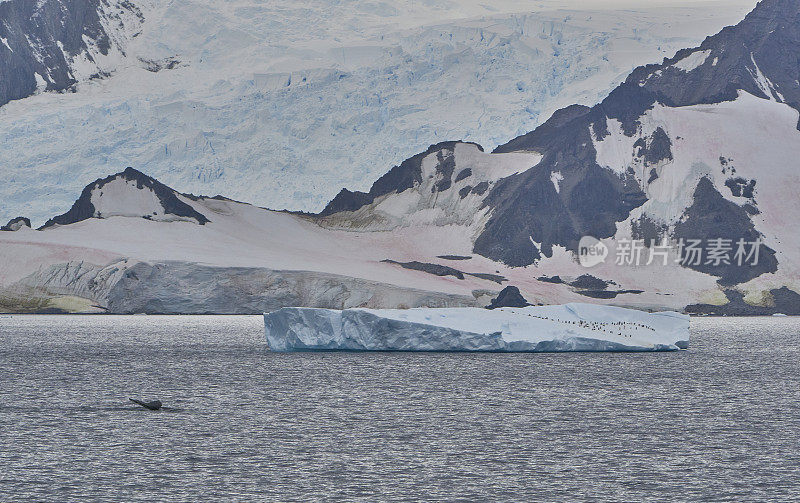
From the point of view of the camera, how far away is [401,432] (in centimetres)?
4325

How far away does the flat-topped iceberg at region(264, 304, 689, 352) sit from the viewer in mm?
82688

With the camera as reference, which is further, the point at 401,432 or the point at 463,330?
the point at 463,330

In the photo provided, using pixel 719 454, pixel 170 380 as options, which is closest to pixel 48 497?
pixel 719 454

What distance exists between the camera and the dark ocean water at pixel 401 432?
104 ft

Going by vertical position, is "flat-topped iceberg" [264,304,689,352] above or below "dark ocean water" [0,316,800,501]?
above

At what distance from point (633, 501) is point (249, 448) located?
49.1 feet

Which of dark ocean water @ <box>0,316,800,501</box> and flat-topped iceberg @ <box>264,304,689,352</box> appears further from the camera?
flat-topped iceberg @ <box>264,304,689,352</box>

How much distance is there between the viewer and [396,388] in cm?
6094

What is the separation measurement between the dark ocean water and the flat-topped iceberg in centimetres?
419

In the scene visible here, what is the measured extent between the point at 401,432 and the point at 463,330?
129 feet

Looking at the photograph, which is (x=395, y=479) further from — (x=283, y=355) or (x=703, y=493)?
(x=283, y=355)

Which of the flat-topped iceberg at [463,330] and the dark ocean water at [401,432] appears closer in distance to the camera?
the dark ocean water at [401,432]

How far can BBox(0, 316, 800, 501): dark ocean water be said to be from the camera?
31.8m

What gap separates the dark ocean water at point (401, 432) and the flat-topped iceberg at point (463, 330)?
4.19 metres
